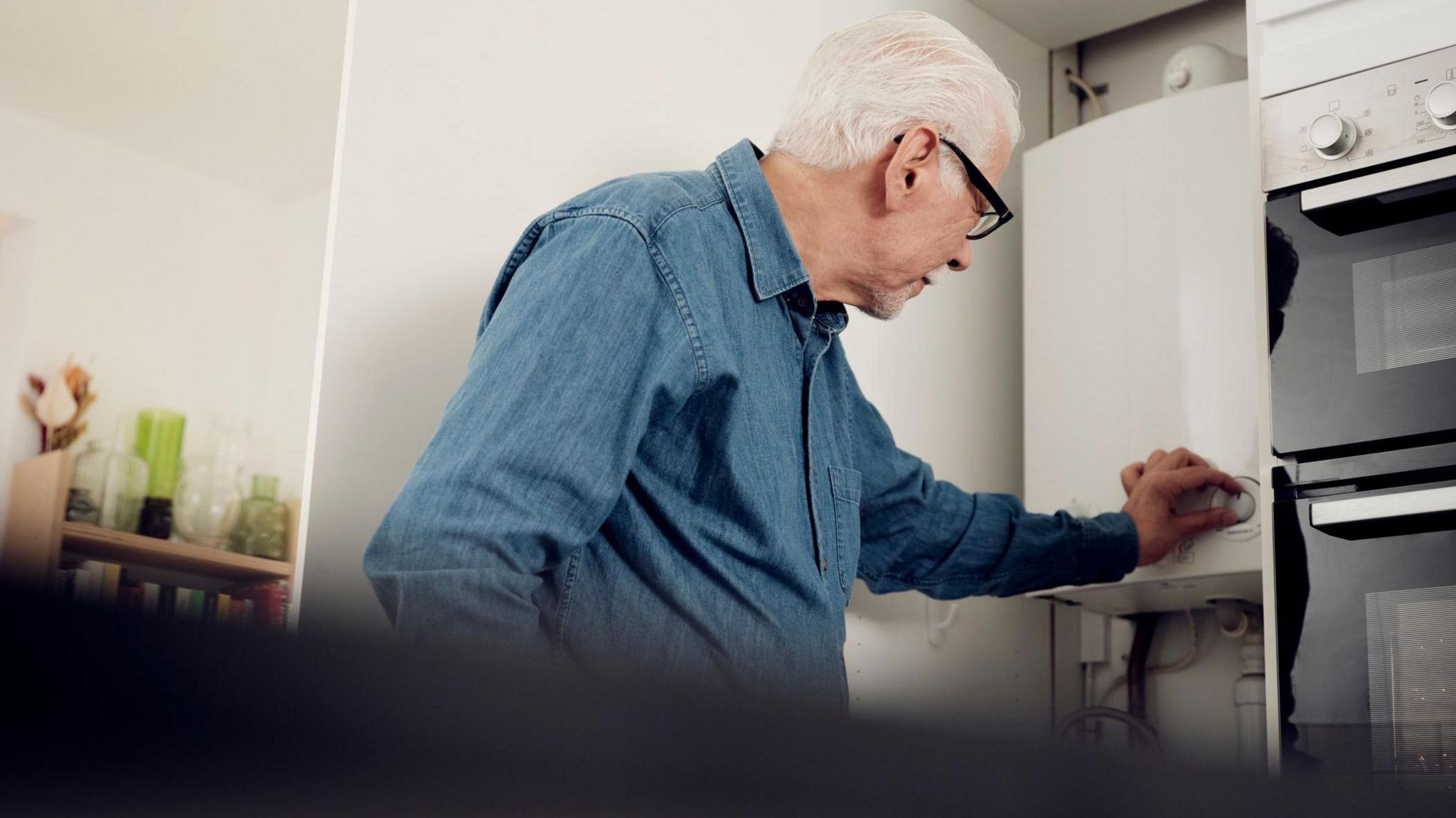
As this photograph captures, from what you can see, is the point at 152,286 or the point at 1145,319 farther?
the point at 1145,319

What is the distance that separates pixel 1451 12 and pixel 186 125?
4.43ft

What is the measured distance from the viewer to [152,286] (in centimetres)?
132

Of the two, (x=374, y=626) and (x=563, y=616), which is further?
(x=563, y=616)

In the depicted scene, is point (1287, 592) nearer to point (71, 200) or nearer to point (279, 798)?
point (71, 200)

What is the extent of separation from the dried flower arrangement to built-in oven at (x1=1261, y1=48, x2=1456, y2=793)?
1240 millimetres

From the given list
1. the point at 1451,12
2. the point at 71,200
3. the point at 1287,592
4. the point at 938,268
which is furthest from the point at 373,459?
the point at 1451,12

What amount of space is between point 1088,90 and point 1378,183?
127 centimetres

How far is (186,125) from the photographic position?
140cm

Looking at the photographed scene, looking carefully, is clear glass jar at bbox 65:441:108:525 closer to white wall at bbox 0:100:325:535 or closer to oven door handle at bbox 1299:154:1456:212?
white wall at bbox 0:100:325:535

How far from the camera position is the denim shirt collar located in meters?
1.28

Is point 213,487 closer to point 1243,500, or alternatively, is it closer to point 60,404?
point 60,404

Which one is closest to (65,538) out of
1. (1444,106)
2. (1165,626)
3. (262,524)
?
(262,524)

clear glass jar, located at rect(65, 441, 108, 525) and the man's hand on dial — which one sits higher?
the man's hand on dial

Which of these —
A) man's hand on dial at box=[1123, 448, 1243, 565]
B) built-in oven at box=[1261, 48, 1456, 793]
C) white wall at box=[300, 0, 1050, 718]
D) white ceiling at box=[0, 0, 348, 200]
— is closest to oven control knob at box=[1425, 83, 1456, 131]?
built-in oven at box=[1261, 48, 1456, 793]
